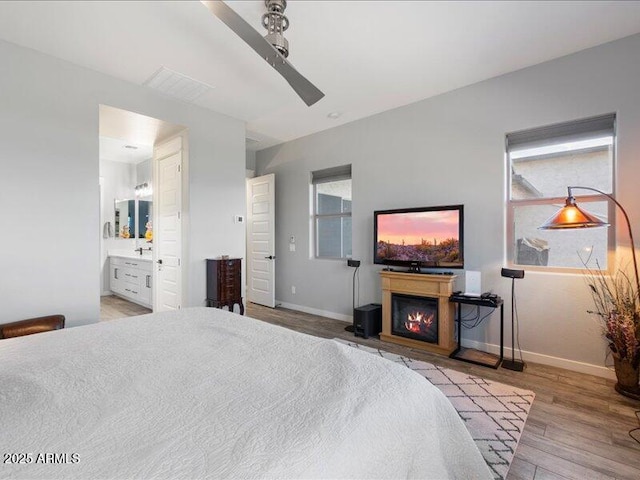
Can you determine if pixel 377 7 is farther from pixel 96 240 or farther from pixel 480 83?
pixel 96 240

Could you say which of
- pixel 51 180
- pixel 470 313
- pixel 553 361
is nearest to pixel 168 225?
pixel 51 180

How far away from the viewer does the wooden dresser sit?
3.69 metres

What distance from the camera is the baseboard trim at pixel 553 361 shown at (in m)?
2.70

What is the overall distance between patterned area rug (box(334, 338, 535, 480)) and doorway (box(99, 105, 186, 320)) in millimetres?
4403

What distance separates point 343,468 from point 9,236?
10.4 feet

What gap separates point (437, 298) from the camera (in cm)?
329

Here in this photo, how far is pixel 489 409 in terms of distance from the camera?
7.15 feet

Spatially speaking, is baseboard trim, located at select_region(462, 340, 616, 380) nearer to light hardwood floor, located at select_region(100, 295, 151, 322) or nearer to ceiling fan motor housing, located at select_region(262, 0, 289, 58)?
ceiling fan motor housing, located at select_region(262, 0, 289, 58)

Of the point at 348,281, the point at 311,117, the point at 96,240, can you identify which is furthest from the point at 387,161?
the point at 96,240

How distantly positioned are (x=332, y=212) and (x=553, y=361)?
10.4ft

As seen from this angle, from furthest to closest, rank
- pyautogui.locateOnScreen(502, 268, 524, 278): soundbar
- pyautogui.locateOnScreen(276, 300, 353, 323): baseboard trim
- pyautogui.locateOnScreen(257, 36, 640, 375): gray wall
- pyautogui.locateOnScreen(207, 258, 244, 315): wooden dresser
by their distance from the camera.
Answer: pyautogui.locateOnScreen(276, 300, 353, 323): baseboard trim < pyautogui.locateOnScreen(207, 258, 244, 315): wooden dresser < pyautogui.locateOnScreen(502, 268, 524, 278): soundbar < pyautogui.locateOnScreen(257, 36, 640, 375): gray wall

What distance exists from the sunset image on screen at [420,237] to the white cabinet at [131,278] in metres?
3.68

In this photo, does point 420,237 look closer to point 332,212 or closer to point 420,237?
point 420,237

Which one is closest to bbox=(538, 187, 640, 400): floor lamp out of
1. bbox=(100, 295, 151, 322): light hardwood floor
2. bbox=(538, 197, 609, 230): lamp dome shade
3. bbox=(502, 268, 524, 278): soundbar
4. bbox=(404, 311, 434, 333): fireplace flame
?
bbox=(538, 197, 609, 230): lamp dome shade
